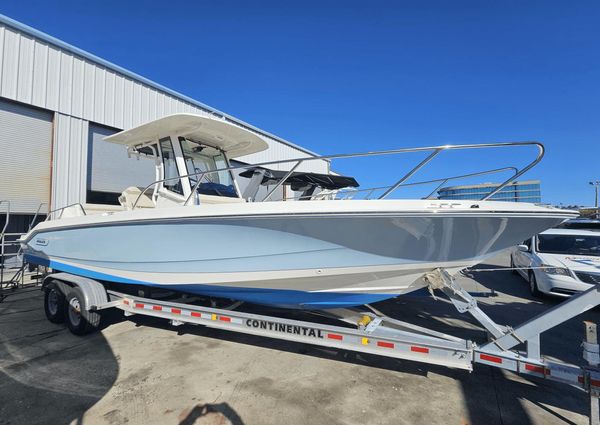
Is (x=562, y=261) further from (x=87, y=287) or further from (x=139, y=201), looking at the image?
(x=87, y=287)

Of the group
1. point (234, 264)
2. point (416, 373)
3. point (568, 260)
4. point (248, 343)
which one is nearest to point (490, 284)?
point (568, 260)

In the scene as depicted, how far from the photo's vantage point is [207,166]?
15.4 feet

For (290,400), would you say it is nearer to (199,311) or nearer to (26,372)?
(199,311)

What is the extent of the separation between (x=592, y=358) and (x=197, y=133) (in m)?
4.41

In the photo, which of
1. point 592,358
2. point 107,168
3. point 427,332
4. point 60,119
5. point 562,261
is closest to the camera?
point 592,358

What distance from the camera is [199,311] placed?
354cm

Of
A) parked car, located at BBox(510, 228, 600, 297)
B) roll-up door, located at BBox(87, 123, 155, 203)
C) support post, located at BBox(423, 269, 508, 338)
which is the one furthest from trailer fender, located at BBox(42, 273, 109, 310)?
parked car, located at BBox(510, 228, 600, 297)

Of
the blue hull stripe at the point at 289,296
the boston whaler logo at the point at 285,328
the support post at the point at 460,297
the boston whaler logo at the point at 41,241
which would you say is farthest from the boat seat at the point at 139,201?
the support post at the point at 460,297

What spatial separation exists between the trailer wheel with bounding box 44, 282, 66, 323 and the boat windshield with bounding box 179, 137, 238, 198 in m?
2.36

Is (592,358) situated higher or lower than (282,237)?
lower

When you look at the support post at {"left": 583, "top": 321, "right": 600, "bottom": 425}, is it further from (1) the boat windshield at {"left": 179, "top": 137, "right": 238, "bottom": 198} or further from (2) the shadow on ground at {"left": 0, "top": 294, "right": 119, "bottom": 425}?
(1) the boat windshield at {"left": 179, "top": 137, "right": 238, "bottom": 198}

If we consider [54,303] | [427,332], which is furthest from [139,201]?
[427,332]

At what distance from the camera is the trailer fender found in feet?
12.9

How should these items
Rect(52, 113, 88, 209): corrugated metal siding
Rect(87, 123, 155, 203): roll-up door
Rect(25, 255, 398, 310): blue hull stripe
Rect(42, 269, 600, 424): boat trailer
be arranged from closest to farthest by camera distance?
Rect(42, 269, 600, 424): boat trailer < Rect(25, 255, 398, 310): blue hull stripe < Rect(52, 113, 88, 209): corrugated metal siding < Rect(87, 123, 155, 203): roll-up door
